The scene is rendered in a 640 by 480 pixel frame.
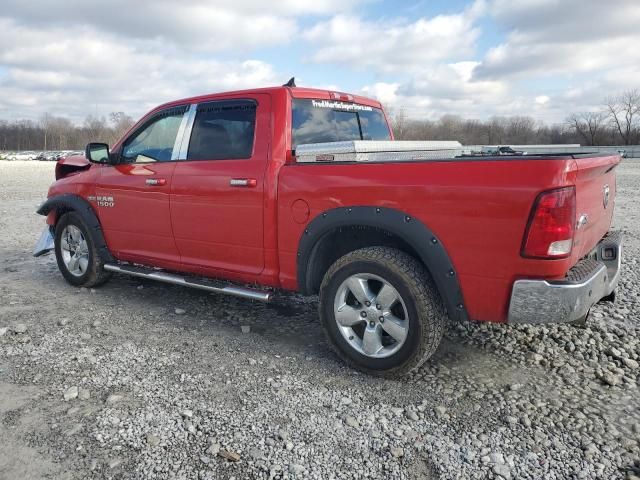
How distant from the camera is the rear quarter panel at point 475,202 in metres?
2.84

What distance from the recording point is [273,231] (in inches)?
156

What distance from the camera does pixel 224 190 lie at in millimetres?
4172

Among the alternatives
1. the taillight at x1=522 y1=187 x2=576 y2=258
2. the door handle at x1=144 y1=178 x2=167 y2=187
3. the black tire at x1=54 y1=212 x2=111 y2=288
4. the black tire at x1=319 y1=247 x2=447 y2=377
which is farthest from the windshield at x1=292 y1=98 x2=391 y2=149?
the black tire at x1=54 y1=212 x2=111 y2=288

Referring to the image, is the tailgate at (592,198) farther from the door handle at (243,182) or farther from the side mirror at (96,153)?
the side mirror at (96,153)

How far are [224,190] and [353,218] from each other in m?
1.23

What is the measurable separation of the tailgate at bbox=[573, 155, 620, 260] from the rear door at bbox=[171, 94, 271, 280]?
215cm

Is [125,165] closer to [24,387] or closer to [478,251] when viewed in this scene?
[24,387]

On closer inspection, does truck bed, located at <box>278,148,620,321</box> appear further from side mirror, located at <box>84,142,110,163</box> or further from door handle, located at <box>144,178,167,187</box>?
side mirror, located at <box>84,142,110,163</box>

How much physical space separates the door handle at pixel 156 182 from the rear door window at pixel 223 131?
35cm

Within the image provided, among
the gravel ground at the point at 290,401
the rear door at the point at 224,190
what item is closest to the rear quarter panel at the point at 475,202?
the gravel ground at the point at 290,401

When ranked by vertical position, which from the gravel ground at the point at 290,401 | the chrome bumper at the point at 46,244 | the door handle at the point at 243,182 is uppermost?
the door handle at the point at 243,182

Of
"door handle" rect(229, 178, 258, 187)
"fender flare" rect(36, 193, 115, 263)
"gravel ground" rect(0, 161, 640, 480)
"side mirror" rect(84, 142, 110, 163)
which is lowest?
"gravel ground" rect(0, 161, 640, 480)

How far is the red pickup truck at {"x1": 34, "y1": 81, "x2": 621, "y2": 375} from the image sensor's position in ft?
9.55

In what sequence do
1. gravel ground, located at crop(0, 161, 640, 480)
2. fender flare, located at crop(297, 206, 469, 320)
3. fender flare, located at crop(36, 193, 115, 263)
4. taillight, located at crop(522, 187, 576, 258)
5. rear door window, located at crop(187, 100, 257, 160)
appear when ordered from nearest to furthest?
gravel ground, located at crop(0, 161, 640, 480)
taillight, located at crop(522, 187, 576, 258)
fender flare, located at crop(297, 206, 469, 320)
rear door window, located at crop(187, 100, 257, 160)
fender flare, located at crop(36, 193, 115, 263)
